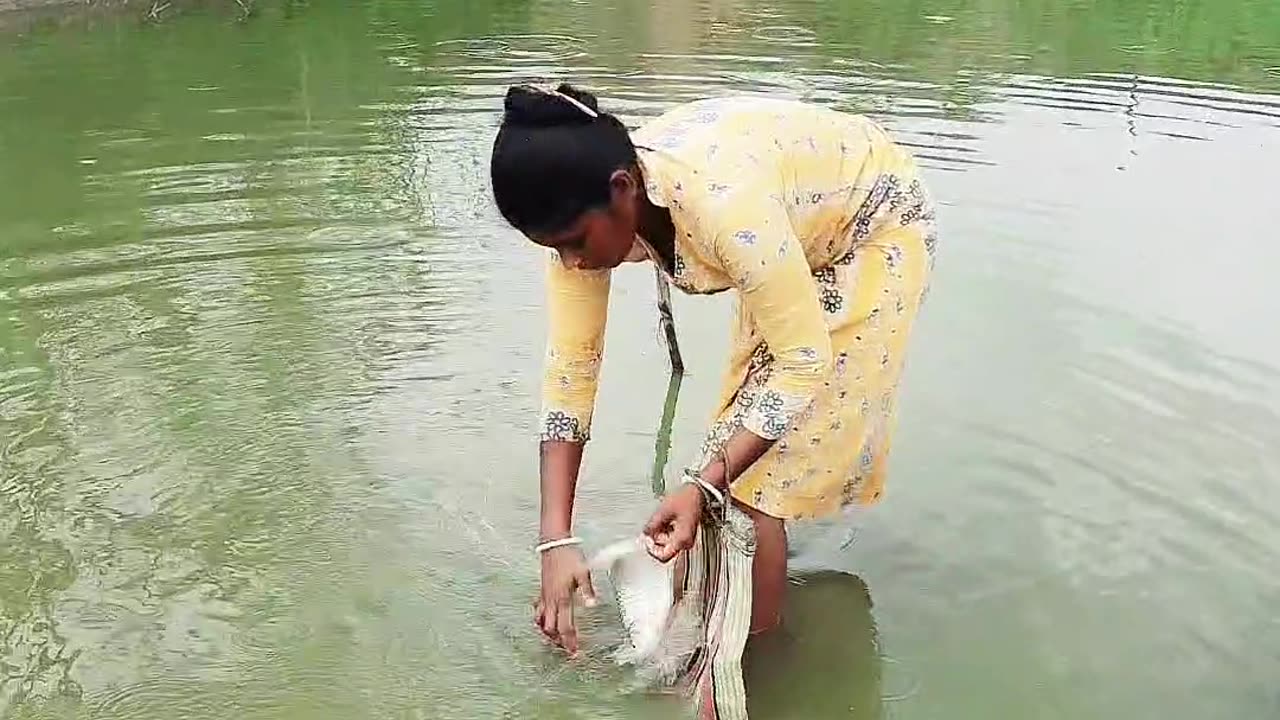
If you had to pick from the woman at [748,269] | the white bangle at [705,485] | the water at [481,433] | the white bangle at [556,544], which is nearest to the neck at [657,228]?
the woman at [748,269]

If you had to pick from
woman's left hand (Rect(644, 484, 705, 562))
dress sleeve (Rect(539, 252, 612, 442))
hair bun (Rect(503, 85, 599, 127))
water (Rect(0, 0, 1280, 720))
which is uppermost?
hair bun (Rect(503, 85, 599, 127))

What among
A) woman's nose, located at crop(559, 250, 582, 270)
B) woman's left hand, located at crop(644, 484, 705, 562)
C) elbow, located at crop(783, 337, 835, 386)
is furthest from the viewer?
woman's left hand, located at crop(644, 484, 705, 562)

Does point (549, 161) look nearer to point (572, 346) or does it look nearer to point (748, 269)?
point (748, 269)

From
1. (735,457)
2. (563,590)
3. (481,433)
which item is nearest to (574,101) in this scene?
(735,457)

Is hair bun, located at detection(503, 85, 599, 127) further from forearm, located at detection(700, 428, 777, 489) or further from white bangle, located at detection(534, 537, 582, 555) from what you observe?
white bangle, located at detection(534, 537, 582, 555)

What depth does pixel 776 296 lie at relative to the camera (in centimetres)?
212

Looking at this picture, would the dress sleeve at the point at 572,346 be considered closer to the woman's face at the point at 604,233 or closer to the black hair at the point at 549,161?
the woman's face at the point at 604,233

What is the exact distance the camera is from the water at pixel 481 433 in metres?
2.92

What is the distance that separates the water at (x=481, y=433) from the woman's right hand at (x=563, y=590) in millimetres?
525

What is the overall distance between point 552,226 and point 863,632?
1518 millimetres

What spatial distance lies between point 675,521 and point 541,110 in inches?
30.4

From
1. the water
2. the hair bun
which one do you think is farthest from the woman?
the water

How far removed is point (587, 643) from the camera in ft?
9.75

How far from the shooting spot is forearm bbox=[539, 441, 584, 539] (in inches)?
94.5
